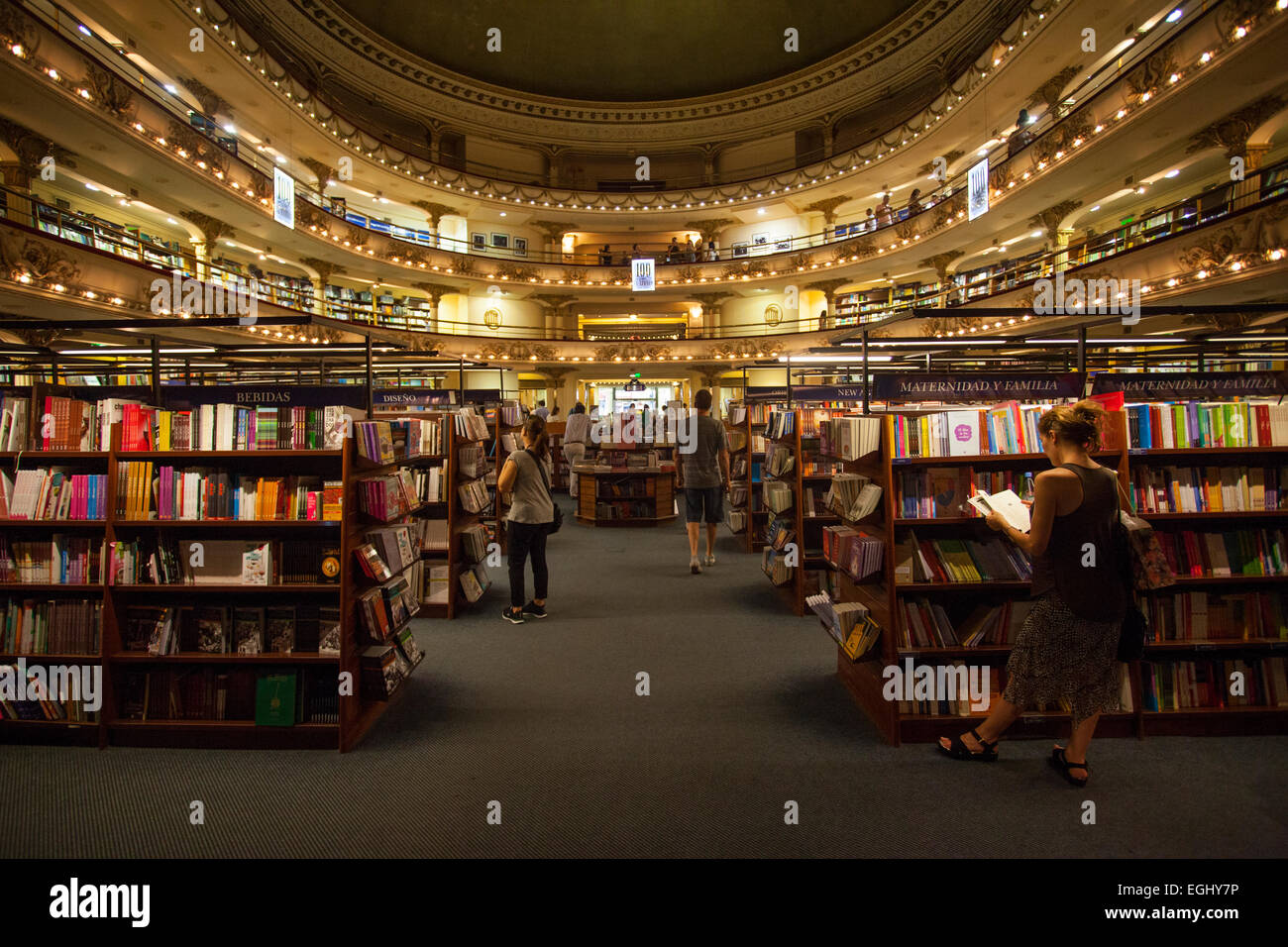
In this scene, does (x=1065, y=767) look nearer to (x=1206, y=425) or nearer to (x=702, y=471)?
(x=1206, y=425)

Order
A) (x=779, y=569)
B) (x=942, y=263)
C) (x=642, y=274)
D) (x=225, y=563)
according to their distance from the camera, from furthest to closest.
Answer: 1. (x=642, y=274)
2. (x=942, y=263)
3. (x=779, y=569)
4. (x=225, y=563)

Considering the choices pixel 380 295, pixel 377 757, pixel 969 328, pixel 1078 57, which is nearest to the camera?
pixel 377 757

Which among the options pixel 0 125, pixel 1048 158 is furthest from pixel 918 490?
pixel 0 125

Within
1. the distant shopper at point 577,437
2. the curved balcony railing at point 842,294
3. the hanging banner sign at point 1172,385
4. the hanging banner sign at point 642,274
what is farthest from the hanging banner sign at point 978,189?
the hanging banner sign at point 1172,385

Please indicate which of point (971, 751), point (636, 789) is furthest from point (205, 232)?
point (971, 751)

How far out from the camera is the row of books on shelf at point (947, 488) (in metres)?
3.17

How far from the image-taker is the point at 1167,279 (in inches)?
351

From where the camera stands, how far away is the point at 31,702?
314cm

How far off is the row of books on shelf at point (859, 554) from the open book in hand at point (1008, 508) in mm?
585

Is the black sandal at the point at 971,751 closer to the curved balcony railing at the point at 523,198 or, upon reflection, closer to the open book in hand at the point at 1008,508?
the open book in hand at the point at 1008,508

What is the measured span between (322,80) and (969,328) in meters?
19.1

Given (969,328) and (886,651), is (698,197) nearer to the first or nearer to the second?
(969,328)

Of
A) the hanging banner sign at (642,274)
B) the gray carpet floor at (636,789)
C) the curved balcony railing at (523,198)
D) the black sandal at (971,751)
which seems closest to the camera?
the gray carpet floor at (636,789)

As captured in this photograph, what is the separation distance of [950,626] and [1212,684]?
4.43ft
